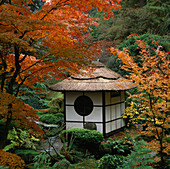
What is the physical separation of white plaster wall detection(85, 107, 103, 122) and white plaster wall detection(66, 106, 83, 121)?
Answer: 40 cm

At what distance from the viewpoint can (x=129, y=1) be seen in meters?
19.0

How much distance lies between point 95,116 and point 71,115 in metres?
1.22

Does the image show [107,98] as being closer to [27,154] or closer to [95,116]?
[95,116]

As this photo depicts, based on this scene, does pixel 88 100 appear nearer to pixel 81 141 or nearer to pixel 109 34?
pixel 81 141

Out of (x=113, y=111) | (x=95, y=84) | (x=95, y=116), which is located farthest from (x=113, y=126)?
(x=95, y=84)

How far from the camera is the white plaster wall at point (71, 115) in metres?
9.34

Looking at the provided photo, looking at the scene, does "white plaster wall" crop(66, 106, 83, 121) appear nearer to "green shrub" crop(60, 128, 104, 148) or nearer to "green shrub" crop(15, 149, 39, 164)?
"green shrub" crop(60, 128, 104, 148)

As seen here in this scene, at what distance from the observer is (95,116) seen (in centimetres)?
914

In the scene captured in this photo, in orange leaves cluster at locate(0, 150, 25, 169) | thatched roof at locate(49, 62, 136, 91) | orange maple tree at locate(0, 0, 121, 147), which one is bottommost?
orange leaves cluster at locate(0, 150, 25, 169)

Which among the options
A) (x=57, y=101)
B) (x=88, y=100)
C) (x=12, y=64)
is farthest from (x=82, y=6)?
(x=57, y=101)

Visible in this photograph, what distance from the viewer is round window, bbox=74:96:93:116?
364 inches

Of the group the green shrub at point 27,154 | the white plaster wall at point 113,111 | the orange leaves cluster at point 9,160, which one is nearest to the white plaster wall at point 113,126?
the white plaster wall at point 113,111

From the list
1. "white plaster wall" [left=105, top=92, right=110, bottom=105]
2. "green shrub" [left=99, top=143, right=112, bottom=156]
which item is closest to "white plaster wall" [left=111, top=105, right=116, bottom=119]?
"white plaster wall" [left=105, top=92, right=110, bottom=105]

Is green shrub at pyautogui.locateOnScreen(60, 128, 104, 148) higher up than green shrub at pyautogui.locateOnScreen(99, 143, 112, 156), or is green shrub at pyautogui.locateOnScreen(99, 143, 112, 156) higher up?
green shrub at pyautogui.locateOnScreen(60, 128, 104, 148)
